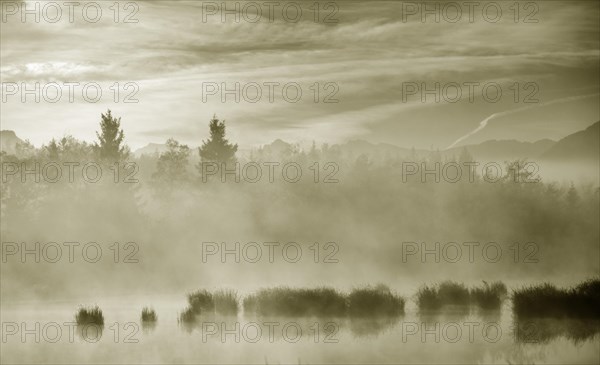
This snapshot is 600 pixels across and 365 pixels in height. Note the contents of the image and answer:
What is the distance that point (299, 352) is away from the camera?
2628 cm

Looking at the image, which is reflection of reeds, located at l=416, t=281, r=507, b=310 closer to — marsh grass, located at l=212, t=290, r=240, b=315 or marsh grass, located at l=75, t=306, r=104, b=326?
marsh grass, located at l=212, t=290, r=240, b=315

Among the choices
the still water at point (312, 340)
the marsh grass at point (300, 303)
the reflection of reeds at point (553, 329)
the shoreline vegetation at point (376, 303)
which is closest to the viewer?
the still water at point (312, 340)

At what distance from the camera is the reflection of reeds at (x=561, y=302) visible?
30797mm

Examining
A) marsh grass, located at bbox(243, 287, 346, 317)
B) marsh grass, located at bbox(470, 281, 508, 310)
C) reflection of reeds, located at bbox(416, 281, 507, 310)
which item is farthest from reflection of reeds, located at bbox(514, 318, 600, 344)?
marsh grass, located at bbox(243, 287, 346, 317)

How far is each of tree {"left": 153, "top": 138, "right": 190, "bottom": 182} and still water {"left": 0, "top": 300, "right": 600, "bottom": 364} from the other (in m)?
46.1

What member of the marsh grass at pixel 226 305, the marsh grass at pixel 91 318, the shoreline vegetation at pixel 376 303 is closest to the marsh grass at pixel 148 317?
the shoreline vegetation at pixel 376 303

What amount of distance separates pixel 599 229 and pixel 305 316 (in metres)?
66.3

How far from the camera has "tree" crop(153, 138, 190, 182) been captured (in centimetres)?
8019

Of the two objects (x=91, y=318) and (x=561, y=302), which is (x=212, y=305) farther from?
(x=561, y=302)

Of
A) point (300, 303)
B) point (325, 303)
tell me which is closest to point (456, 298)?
point (325, 303)

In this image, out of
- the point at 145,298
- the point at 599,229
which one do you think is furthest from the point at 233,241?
the point at 599,229

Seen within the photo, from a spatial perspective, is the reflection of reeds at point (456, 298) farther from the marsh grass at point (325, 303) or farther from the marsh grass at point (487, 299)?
the marsh grass at point (325, 303)

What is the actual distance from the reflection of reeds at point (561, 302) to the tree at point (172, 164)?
2076 inches

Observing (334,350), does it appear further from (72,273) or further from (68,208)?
(68,208)
